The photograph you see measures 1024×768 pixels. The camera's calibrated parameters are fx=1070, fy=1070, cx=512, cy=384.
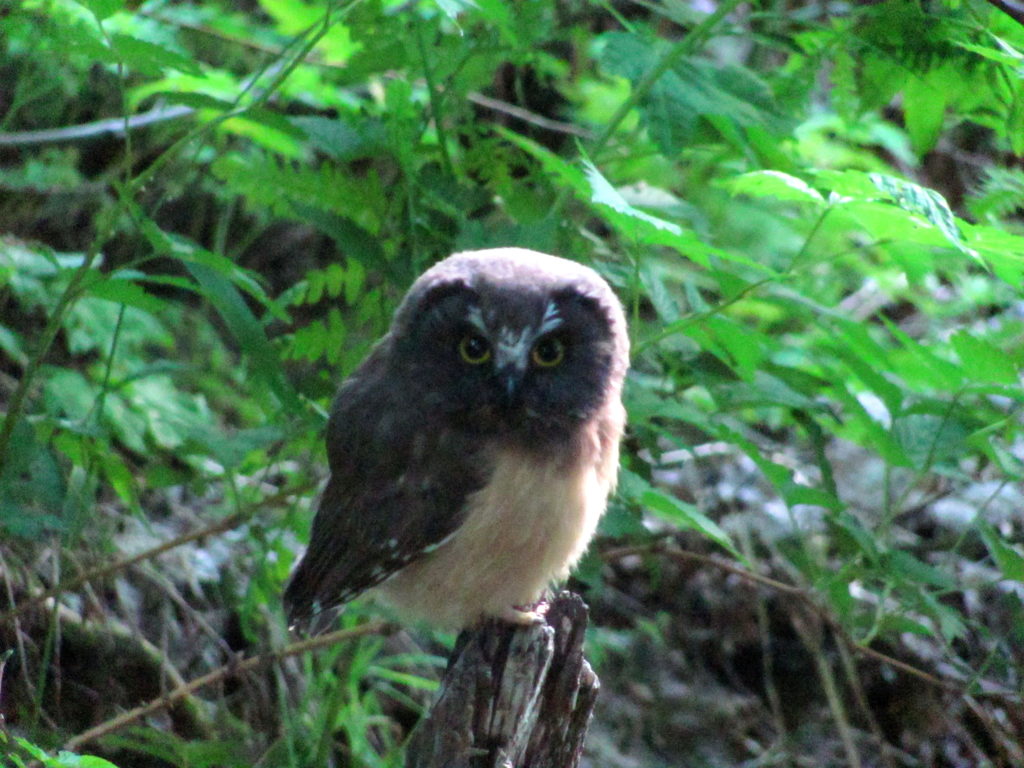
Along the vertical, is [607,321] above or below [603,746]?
above

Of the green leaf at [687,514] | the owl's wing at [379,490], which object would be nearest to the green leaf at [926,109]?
the green leaf at [687,514]

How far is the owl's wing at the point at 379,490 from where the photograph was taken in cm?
273

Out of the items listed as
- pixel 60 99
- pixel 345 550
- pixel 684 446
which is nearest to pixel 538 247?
pixel 684 446

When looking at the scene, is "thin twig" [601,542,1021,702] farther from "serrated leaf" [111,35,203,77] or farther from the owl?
"serrated leaf" [111,35,203,77]

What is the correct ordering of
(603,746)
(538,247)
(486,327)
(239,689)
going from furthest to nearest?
1. (603,746)
2. (239,689)
3. (538,247)
4. (486,327)

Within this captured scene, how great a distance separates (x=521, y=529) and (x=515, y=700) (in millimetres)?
425

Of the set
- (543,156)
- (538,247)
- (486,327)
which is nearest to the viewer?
(486,327)

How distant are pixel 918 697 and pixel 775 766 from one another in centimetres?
70

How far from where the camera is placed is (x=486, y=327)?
2.53 metres

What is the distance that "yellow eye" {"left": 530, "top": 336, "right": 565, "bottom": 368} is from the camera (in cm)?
260

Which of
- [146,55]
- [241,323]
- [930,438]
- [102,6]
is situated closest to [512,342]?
[241,323]

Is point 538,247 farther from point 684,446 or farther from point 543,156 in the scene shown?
point 684,446

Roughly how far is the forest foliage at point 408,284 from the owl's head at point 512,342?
18 centimetres

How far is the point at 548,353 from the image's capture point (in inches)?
103
